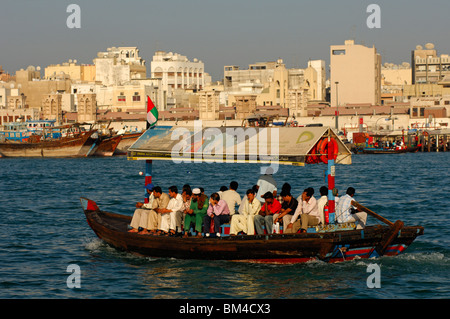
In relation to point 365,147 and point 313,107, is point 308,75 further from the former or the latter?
point 365,147

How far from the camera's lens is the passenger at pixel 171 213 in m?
21.1

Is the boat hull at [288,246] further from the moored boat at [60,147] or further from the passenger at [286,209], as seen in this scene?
the moored boat at [60,147]

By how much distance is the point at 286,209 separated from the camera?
66.0 feet

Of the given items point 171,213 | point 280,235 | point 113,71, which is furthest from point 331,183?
point 113,71

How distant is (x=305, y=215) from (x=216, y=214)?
2.36 metres

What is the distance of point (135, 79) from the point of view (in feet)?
521

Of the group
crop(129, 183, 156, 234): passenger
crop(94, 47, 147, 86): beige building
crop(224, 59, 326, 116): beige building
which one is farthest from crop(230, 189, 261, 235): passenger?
crop(94, 47, 147, 86): beige building

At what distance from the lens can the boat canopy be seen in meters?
19.9

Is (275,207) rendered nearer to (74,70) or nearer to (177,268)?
(177,268)

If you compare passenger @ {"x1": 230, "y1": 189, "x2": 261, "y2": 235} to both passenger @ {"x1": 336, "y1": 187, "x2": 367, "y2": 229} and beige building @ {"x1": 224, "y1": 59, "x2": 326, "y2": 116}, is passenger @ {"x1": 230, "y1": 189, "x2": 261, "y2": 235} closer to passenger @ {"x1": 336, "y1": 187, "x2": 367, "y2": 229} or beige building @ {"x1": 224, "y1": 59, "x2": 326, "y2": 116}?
passenger @ {"x1": 336, "y1": 187, "x2": 367, "y2": 229}

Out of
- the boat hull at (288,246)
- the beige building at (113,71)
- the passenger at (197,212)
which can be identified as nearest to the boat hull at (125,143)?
the beige building at (113,71)

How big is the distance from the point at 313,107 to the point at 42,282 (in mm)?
121984

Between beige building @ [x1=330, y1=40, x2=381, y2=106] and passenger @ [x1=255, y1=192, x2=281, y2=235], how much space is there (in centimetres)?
12427
